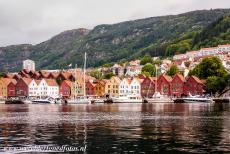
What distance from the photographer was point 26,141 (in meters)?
35.9

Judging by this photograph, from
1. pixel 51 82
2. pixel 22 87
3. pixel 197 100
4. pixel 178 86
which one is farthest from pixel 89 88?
pixel 197 100

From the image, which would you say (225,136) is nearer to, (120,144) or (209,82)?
(120,144)

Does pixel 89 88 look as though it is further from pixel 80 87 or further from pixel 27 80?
pixel 27 80

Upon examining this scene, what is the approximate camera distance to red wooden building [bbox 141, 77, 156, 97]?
179m

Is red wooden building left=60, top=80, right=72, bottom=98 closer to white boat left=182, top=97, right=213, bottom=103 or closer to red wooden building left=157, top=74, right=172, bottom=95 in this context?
red wooden building left=157, top=74, right=172, bottom=95

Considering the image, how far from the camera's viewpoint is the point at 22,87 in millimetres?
185000

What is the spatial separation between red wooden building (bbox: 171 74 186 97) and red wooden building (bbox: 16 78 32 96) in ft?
183

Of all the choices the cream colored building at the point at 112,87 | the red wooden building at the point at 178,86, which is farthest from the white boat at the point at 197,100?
the cream colored building at the point at 112,87

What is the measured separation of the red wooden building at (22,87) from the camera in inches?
7249

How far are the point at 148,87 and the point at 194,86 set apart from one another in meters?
19.1

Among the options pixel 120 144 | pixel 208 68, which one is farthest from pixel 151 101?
pixel 120 144

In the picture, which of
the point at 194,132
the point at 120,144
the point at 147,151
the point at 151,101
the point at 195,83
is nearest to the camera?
the point at 147,151

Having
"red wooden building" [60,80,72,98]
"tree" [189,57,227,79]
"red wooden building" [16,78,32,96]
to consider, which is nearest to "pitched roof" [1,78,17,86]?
"red wooden building" [16,78,32,96]

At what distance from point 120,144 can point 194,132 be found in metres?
11.1
